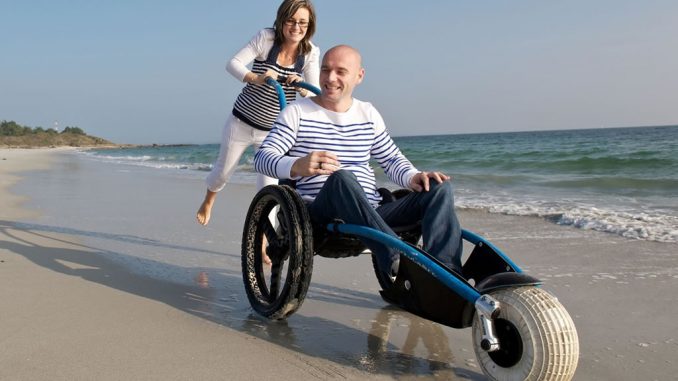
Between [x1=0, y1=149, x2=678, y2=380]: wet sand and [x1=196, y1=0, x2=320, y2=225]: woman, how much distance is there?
0.81 m

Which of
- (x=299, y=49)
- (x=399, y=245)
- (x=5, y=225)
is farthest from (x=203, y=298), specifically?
(x=5, y=225)

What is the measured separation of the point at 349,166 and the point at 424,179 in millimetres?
439

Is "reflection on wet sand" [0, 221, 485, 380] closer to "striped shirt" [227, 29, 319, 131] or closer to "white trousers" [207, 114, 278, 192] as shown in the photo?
"white trousers" [207, 114, 278, 192]

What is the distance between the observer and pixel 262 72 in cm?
404

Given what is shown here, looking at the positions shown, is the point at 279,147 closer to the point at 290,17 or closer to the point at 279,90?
the point at 279,90

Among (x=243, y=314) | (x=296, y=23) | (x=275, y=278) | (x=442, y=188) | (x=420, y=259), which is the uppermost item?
(x=296, y=23)

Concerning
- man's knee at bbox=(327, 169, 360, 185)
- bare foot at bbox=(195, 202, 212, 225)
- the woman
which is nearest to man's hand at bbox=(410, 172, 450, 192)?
man's knee at bbox=(327, 169, 360, 185)

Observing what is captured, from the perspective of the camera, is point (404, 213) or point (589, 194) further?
point (589, 194)

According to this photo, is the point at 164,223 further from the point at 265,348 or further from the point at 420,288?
the point at 420,288

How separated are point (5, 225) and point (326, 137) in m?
4.00

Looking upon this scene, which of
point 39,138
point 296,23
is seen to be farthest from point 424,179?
point 39,138

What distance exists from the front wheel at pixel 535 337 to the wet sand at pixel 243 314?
31 centimetres

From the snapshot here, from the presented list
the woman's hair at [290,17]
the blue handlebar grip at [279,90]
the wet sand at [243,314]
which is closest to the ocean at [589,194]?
the wet sand at [243,314]

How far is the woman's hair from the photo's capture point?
3.77m
